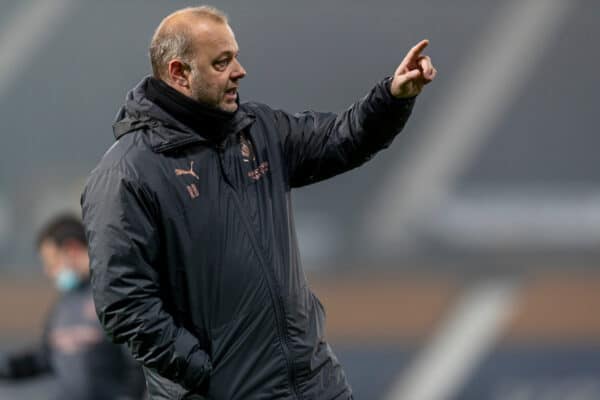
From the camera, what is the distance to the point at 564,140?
18.4 feet

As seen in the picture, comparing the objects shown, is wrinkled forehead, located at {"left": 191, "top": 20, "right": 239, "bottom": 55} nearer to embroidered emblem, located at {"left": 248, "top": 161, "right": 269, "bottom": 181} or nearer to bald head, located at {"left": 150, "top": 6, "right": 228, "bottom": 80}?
bald head, located at {"left": 150, "top": 6, "right": 228, "bottom": 80}

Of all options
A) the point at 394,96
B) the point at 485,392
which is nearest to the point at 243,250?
the point at 394,96

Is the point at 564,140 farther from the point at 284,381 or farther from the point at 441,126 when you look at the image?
the point at 284,381

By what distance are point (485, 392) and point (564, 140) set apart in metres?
1.12

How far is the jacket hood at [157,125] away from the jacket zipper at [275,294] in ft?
0.16

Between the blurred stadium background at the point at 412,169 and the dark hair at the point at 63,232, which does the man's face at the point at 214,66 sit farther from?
the blurred stadium background at the point at 412,169

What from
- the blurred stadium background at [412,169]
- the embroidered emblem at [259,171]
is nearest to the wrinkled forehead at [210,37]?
the embroidered emblem at [259,171]

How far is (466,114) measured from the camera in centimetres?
557

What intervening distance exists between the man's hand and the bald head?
1.15 feet

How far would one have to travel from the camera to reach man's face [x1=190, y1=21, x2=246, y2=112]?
2.46 metres

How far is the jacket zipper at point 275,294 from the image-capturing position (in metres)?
2.46

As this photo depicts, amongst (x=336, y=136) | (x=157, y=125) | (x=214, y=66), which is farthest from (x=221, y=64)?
(x=336, y=136)

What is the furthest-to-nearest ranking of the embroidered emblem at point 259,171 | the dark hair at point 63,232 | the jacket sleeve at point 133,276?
the dark hair at point 63,232 < the embroidered emblem at point 259,171 < the jacket sleeve at point 133,276

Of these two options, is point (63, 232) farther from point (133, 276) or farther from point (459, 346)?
point (459, 346)
